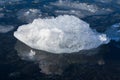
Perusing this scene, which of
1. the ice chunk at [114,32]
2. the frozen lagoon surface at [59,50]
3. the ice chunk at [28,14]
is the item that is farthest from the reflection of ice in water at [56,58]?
the ice chunk at [28,14]

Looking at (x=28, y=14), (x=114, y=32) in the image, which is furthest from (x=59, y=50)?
(x=28, y=14)

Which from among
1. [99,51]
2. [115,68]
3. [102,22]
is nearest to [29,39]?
[99,51]

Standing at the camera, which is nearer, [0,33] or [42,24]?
[42,24]

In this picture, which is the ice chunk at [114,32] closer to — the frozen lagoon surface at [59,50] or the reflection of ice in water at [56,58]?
the frozen lagoon surface at [59,50]

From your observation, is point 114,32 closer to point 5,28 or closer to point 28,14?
point 28,14

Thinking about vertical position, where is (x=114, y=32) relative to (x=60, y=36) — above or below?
below

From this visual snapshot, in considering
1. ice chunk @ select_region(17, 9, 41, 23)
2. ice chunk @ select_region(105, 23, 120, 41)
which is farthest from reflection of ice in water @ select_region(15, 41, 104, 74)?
ice chunk @ select_region(17, 9, 41, 23)

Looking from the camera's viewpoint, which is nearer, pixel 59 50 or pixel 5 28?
pixel 59 50

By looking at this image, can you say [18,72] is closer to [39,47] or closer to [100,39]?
[39,47]
